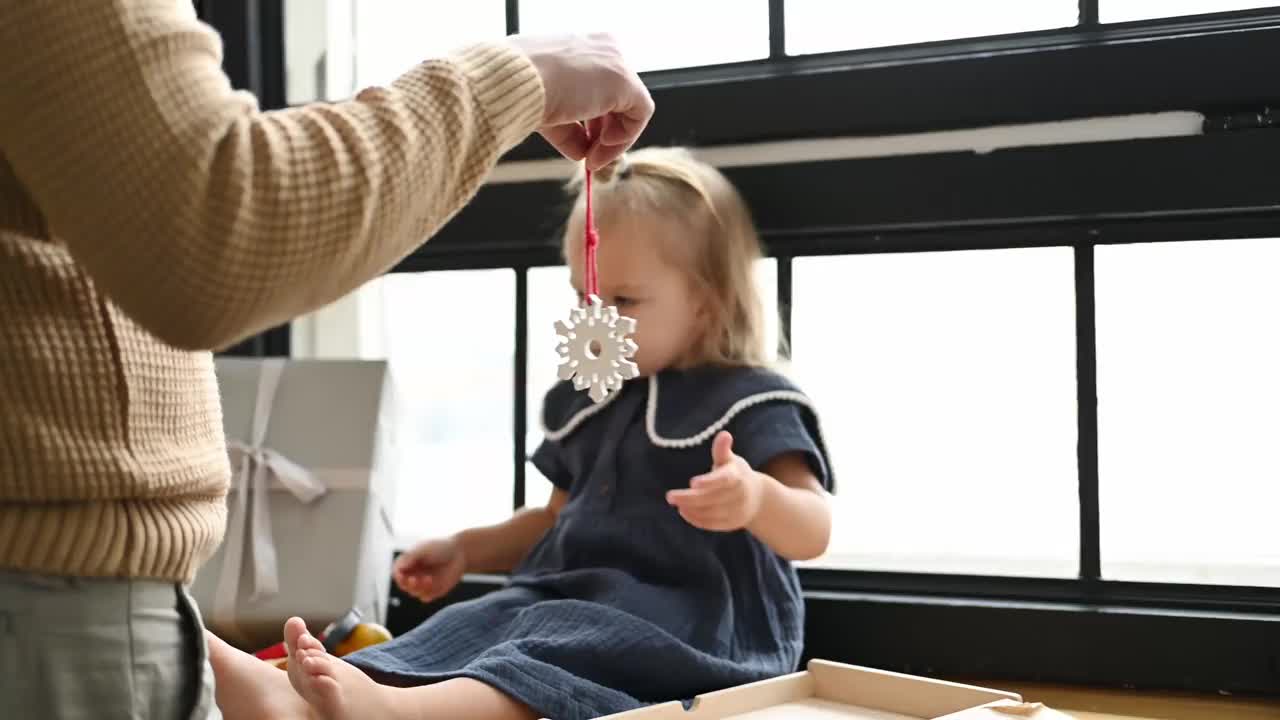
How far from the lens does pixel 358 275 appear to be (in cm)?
59

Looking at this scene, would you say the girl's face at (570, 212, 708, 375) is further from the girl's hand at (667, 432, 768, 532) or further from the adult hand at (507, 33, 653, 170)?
the adult hand at (507, 33, 653, 170)

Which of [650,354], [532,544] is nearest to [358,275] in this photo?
[650,354]

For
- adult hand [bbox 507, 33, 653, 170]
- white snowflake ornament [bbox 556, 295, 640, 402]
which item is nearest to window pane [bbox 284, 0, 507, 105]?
white snowflake ornament [bbox 556, 295, 640, 402]

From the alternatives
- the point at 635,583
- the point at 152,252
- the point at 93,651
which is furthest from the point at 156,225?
the point at 635,583

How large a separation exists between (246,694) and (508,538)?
43 centimetres

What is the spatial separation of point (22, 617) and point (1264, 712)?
103 cm

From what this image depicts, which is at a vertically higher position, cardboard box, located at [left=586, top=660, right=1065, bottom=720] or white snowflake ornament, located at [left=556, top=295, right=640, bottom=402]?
white snowflake ornament, located at [left=556, top=295, right=640, bottom=402]

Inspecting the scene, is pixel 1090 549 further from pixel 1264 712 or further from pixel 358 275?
pixel 358 275

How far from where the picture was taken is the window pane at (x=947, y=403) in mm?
1344

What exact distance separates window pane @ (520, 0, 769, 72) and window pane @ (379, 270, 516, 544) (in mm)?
301

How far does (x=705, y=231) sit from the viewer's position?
135 centimetres

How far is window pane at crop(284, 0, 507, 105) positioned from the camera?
5.36 ft

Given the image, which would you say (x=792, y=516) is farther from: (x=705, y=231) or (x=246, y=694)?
(x=246, y=694)

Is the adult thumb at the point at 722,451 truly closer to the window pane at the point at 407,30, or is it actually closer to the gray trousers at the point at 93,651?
the gray trousers at the point at 93,651
